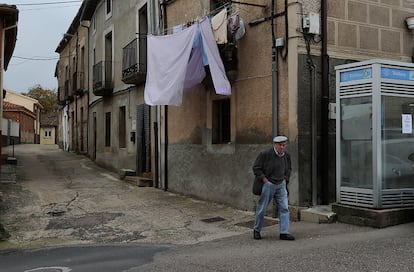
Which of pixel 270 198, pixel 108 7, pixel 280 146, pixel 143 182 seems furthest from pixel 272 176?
pixel 108 7

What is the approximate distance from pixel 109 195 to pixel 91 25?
12.8 metres

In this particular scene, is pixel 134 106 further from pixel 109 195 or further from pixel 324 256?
pixel 324 256

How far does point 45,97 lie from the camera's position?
69750 millimetres

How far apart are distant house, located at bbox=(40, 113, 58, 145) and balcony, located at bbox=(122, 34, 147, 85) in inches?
2058

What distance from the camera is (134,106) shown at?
52.6ft

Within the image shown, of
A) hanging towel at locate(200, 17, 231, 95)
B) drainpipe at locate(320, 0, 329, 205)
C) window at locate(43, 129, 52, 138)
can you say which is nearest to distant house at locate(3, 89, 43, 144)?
window at locate(43, 129, 52, 138)

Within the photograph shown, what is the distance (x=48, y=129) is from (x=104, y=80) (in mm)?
52463

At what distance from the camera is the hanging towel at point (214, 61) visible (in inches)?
368

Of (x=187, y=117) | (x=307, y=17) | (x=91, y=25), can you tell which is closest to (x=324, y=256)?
(x=307, y=17)

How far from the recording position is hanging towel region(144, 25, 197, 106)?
9852 millimetres

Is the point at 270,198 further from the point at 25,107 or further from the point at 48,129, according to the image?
the point at 48,129

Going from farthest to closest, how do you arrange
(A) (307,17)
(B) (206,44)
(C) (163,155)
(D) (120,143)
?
(D) (120,143) < (C) (163,155) < (B) (206,44) < (A) (307,17)

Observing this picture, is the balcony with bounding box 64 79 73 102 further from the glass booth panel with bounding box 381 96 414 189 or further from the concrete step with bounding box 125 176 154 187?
the glass booth panel with bounding box 381 96 414 189

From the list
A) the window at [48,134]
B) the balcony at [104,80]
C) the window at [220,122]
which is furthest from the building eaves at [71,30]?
the window at [48,134]
